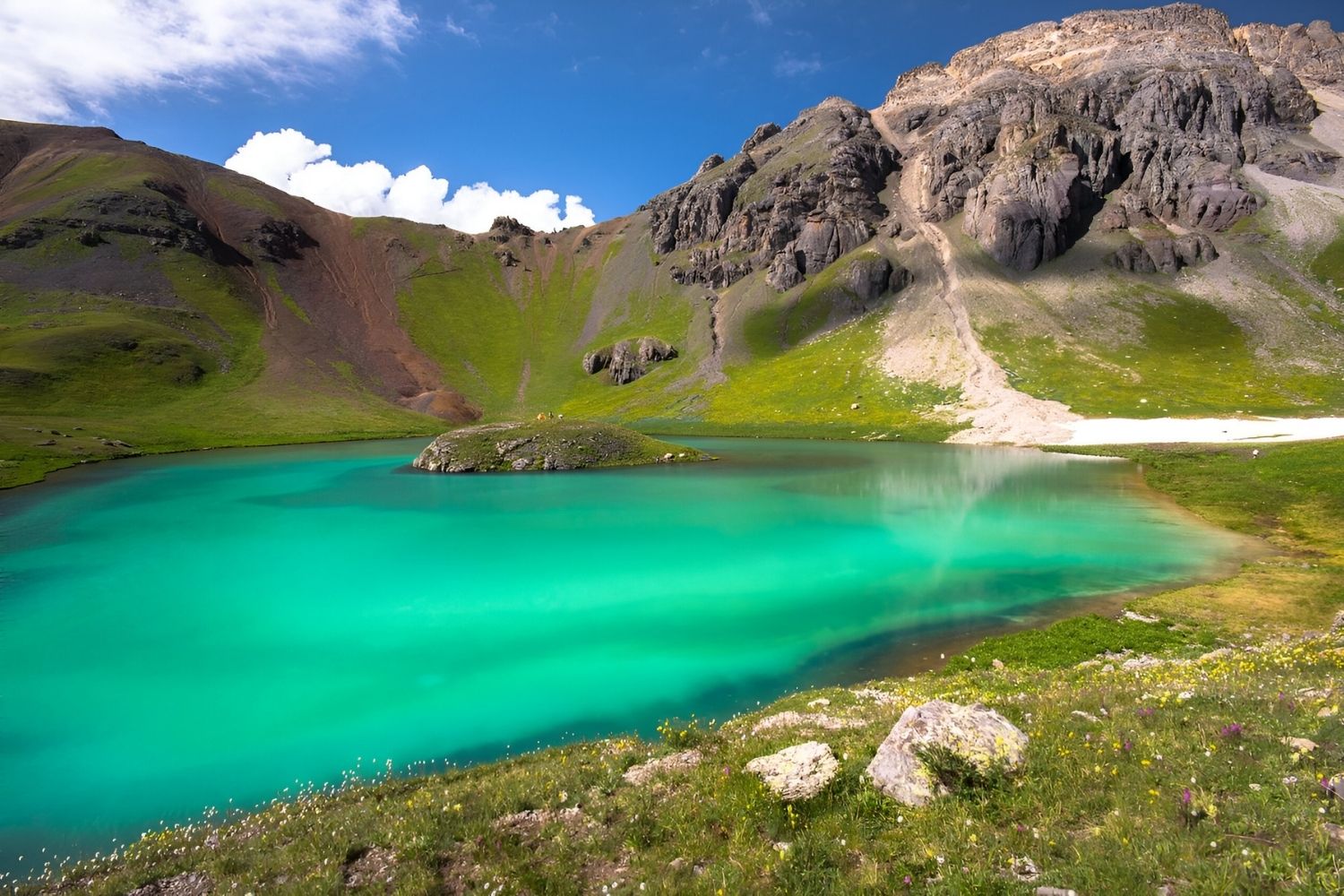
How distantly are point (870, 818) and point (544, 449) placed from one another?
71910 mm

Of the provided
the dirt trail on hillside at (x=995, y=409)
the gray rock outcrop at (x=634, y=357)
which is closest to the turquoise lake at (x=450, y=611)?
the dirt trail on hillside at (x=995, y=409)

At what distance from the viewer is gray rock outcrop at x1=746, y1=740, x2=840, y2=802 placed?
9.71 meters

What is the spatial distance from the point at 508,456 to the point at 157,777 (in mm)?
62421

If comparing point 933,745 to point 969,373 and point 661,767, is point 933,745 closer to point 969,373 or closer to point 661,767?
point 661,767

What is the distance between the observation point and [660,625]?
83.5 ft

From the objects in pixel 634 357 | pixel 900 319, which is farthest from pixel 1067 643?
pixel 634 357

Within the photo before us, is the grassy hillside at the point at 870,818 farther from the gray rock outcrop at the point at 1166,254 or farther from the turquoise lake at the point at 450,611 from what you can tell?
the gray rock outcrop at the point at 1166,254

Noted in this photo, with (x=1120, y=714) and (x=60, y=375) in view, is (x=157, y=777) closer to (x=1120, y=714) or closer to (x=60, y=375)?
(x=1120, y=714)

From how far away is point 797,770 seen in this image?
33.1 ft

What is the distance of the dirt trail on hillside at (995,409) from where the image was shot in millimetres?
92875

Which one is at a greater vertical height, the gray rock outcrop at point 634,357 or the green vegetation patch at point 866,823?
the gray rock outcrop at point 634,357

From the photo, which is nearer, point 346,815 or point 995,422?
point 346,815

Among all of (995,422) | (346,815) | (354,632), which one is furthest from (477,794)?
(995,422)

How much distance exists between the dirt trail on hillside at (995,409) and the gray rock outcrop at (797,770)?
93091 mm
